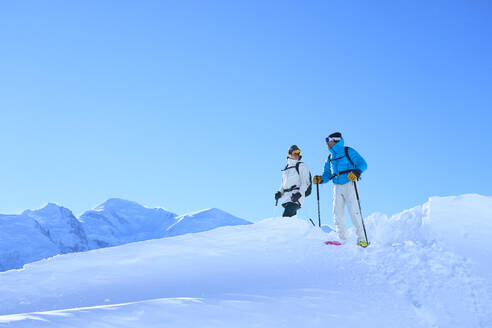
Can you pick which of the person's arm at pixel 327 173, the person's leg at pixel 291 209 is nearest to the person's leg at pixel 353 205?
the person's arm at pixel 327 173

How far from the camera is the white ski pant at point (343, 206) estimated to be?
912 cm

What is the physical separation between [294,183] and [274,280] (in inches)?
193

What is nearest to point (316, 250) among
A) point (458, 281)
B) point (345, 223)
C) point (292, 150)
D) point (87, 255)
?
point (345, 223)

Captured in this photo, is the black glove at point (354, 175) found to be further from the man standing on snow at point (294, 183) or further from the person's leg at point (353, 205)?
the man standing on snow at point (294, 183)

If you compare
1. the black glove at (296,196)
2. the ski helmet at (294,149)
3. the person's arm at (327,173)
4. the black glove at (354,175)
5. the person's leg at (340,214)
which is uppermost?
the ski helmet at (294,149)

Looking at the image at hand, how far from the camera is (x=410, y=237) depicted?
9.20 metres

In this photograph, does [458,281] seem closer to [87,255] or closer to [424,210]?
[424,210]

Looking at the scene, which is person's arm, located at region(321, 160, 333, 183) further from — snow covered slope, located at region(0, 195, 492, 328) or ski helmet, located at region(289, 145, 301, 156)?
ski helmet, located at region(289, 145, 301, 156)

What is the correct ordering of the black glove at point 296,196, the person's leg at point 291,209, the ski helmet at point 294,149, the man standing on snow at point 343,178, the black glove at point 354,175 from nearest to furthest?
the black glove at point 354,175 < the man standing on snow at point 343,178 < the black glove at point 296,196 < the person's leg at point 291,209 < the ski helmet at point 294,149

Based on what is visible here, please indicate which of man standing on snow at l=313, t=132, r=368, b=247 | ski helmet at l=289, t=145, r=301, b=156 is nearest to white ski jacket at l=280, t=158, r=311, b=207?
ski helmet at l=289, t=145, r=301, b=156

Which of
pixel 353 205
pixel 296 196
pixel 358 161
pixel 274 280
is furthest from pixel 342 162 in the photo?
pixel 274 280

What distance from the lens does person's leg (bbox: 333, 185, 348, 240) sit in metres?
9.36

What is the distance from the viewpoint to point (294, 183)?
10953 mm

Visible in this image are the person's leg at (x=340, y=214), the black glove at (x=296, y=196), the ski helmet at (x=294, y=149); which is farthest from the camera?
the ski helmet at (x=294, y=149)
